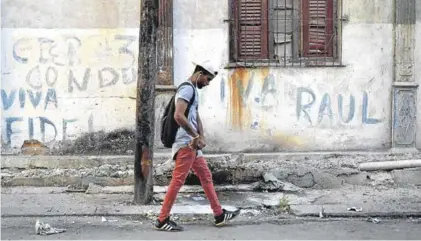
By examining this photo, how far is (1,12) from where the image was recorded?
9633 mm

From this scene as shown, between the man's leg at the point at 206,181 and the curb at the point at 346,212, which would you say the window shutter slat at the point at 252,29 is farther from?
the man's leg at the point at 206,181

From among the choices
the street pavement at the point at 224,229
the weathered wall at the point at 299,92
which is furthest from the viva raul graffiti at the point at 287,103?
the street pavement at the point at 224,229

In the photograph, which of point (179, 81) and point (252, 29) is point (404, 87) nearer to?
point (252, 29)

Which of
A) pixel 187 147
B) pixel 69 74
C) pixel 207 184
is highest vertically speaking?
pixel 69 74

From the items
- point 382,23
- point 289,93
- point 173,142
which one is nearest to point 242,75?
point 289,93

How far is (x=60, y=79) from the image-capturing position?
978 cm

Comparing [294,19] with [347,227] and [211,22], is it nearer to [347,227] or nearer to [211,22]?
[211,22]

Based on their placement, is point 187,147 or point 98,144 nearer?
point 187,147

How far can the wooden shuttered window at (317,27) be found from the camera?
10031 millimetres

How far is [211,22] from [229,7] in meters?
0.35

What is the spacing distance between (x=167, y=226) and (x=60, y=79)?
3696 mm

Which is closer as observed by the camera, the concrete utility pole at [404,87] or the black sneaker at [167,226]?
the black sneaker at [167,226]

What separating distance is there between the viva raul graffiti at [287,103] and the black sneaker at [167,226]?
315 centimetres

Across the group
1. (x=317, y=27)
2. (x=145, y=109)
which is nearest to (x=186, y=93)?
(x=145, y=109)
